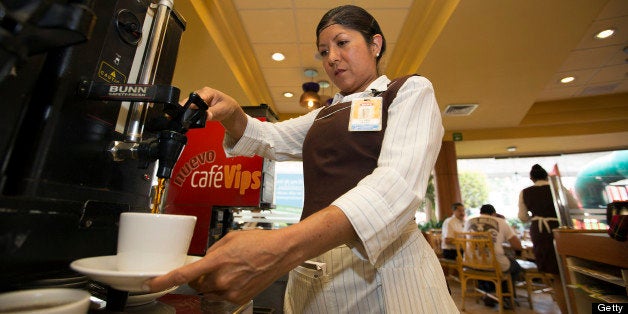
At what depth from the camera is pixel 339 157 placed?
0.74 metres

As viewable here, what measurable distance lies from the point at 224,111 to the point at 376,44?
54 centimetres

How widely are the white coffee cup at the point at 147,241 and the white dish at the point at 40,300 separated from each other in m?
0.08

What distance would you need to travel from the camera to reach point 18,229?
1.34ft

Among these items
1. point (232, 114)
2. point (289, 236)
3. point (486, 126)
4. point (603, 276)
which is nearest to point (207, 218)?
point (232, 114)

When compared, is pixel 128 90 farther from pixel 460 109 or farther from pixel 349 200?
pixel 460 109

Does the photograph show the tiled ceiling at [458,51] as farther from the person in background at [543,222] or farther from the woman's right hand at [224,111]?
the woman's right hand at [224,111]

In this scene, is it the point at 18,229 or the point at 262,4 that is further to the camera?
the point at 262,4

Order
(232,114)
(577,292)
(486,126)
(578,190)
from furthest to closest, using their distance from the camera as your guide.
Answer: (486,126), (578,190), (577,292), (232,114)

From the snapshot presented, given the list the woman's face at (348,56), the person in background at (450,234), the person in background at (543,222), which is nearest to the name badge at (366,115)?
the woman's face at (348,56)

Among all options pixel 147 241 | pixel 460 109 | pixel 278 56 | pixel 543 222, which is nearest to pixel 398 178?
pixel 147 241

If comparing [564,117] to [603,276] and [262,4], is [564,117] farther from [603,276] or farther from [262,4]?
[262,4]

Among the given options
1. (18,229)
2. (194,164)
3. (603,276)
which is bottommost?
(603,276)

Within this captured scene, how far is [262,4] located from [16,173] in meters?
2.94

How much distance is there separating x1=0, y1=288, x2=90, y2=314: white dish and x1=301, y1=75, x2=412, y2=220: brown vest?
1.59 ft
